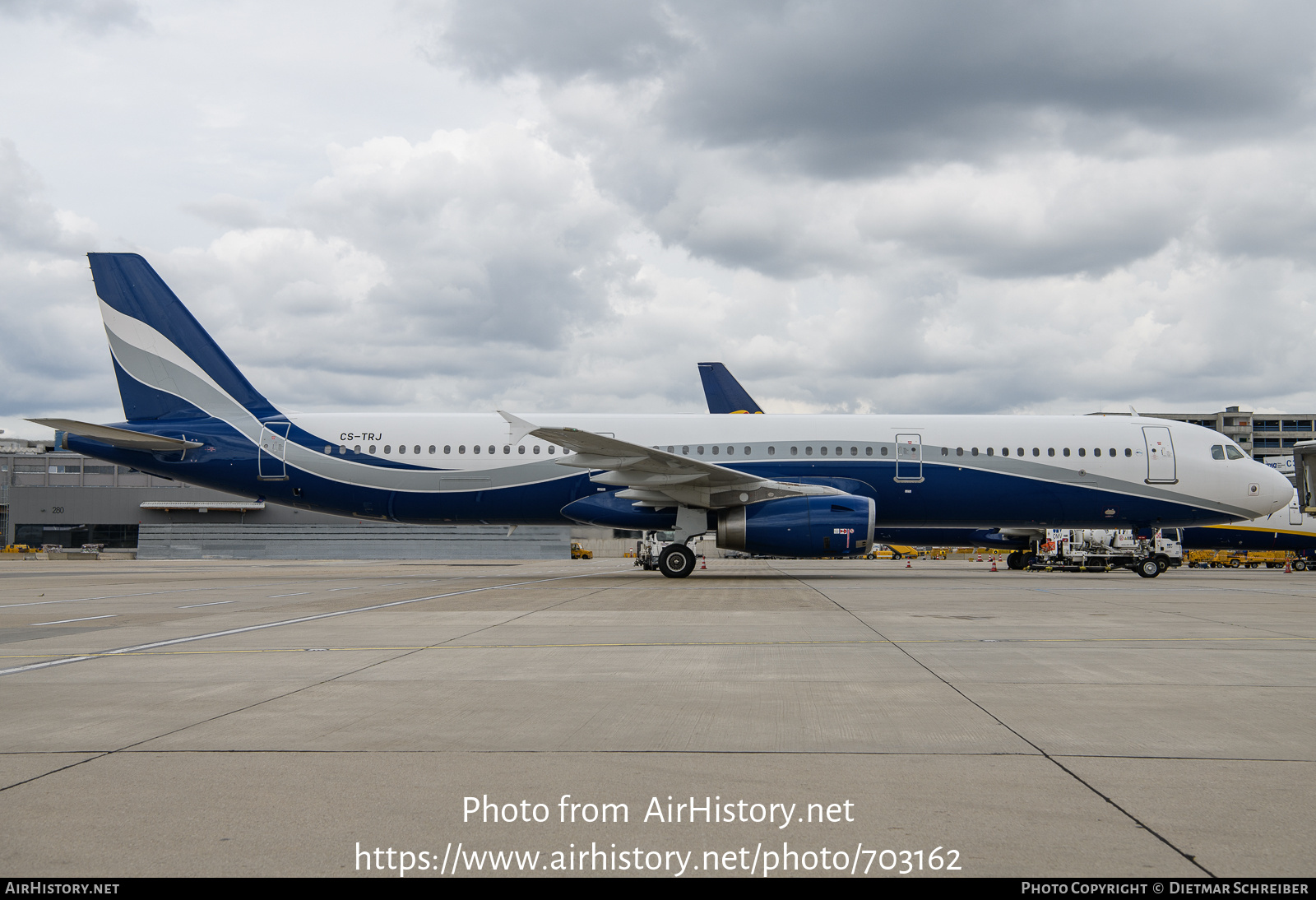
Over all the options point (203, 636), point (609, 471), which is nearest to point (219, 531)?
point (609, 471)

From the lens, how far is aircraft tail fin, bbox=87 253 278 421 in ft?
71.1

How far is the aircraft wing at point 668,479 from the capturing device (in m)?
19.6

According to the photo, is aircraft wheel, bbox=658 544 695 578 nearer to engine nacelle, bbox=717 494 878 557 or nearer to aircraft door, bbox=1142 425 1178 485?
engine nacelle, bbox=717 494 878 557

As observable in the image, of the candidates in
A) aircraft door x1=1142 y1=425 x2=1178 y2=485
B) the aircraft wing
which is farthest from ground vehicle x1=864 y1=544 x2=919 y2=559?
the aircraft wing

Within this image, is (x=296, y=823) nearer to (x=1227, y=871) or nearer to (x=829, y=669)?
(x=1227, y=871)

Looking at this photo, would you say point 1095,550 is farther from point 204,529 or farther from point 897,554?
point 204,529

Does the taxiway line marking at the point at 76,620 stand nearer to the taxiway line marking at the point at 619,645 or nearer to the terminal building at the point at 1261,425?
the taxiway line marking at the point at 619,645

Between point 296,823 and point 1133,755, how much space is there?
158 inches

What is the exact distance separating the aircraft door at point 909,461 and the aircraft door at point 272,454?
48.9 ft

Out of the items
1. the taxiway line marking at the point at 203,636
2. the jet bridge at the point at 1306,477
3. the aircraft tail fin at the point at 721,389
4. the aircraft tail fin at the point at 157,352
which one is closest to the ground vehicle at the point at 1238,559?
the jet bridge at the point at 1306,477

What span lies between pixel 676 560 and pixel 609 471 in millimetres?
2714

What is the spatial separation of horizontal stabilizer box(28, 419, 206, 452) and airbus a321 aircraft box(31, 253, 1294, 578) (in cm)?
8

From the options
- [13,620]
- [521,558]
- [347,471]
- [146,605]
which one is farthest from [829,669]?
[521,558]

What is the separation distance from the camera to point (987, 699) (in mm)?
6234
